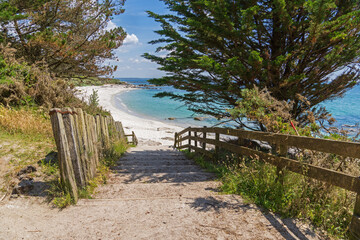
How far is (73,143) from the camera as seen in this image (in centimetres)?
384

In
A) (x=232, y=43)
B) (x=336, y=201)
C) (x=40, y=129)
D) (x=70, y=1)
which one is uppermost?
(x=70, y=1)

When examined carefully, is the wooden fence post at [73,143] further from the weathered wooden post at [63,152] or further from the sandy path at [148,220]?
the sandy path at [148,220]

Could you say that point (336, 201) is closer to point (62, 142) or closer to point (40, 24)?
point (62, 142)

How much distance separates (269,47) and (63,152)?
671 centimetres

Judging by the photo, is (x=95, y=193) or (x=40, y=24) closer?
(x=95, y=193)

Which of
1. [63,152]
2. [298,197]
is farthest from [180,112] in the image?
[298,197]

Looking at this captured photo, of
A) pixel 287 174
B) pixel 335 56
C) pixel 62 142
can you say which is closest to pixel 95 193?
pixel 62 142

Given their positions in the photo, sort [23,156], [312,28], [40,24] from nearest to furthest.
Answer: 1. [23,156]
2. [312,28]
3. [40,24]

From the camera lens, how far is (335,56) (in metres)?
5.68

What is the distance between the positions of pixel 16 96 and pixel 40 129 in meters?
2.08

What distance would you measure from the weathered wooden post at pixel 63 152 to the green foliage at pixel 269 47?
3.50 meters

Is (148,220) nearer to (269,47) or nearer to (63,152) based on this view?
(63,152)

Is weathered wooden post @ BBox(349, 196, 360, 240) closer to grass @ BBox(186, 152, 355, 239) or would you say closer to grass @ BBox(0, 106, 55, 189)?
grass @ BBox(186, 152, 355, 239)

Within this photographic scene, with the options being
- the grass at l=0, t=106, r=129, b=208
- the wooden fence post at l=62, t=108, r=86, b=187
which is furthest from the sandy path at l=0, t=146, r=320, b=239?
the wooden fence post at l=62, t=108, r=86, b=187
